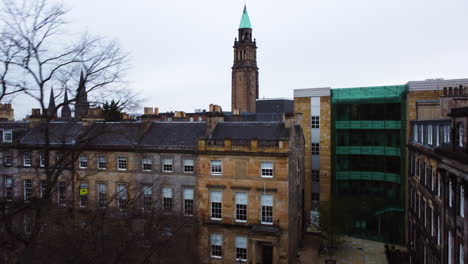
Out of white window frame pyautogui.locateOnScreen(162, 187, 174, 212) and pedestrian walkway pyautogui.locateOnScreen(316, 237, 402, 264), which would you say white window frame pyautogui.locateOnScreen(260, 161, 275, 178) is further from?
pedestrian walkway pyautogui.locateOnScreen(316, 237, 402, 264)

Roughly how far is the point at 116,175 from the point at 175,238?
8959 mm

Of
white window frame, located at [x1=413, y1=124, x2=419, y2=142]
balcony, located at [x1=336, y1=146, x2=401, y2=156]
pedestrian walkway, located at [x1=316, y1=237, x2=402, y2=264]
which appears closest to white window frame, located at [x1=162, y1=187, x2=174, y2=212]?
pedestrian walkway, located at [x1=316, y1=237, x2=402, y2=264]

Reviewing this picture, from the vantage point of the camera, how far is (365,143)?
42.1m

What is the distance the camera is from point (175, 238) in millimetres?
30594

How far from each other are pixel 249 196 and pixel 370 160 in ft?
63.5

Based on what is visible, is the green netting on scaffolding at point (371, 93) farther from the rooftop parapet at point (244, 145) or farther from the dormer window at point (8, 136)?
the dormer window at point (8, 136)

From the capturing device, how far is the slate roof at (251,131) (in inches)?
1253

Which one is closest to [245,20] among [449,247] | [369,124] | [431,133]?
[369,124]

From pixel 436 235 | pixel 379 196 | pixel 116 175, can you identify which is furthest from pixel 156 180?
pixel 379 196

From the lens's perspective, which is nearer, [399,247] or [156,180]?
[156,180]

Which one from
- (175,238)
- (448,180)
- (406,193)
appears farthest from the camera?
(406,193)

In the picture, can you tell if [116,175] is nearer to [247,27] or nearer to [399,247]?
[399,247]

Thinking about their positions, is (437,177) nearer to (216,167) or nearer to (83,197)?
(216,167)

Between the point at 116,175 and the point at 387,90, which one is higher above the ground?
the point at 387,90
